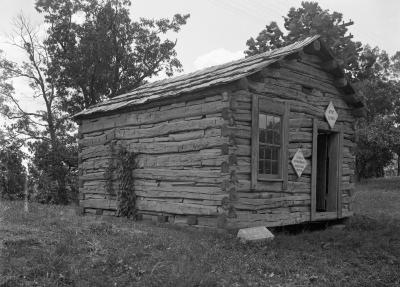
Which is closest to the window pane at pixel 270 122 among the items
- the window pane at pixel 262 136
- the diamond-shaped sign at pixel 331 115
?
the window pane at pixel 262 136

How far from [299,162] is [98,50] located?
19141mm

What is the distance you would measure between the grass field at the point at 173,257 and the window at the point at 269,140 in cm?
150

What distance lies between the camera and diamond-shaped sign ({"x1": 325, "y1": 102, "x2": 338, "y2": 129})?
1280cm

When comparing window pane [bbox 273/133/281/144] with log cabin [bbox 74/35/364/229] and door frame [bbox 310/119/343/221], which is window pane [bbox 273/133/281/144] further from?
door frame [bbox 310/119/343/221]

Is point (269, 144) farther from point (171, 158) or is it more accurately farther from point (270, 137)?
point (171, 158)

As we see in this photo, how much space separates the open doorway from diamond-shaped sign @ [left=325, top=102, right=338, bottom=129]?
338 millimetres

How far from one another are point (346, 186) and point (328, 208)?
0.81 metres

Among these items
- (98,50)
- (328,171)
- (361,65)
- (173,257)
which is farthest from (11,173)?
(361,65)

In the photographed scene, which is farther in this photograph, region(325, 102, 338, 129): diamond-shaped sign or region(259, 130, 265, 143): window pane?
region(325, 102, 338, 129): diamond-shaped sign

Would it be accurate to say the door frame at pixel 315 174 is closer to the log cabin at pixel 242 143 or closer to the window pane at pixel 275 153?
the log cabin at pixel 242 143

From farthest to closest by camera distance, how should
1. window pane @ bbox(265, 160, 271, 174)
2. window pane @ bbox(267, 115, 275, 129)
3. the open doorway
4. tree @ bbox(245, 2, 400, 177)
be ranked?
tree @ bbox(245, 2, 400, 177) → the open doorway → window pane @ bbox(267, 115, 275, 129) → window pane @ bbox(265, 160, 271, 174)

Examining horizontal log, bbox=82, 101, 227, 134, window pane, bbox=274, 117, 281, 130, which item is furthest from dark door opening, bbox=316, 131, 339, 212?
horizontal log, bbox=82, 101, 227, 134

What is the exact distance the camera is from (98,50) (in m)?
28.1

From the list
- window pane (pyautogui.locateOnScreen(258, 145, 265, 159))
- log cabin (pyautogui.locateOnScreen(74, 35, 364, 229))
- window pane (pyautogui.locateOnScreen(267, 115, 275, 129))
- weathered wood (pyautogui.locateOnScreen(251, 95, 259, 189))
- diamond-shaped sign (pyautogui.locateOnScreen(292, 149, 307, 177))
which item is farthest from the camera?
diamond-shaped sign (pyautogui.locateOnScreen(292, 149, 307, 177))
